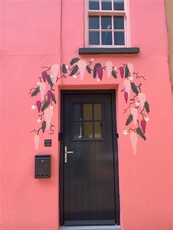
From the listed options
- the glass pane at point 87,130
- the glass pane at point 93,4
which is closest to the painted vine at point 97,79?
the glass pane at point 87,130

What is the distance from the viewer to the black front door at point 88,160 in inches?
191

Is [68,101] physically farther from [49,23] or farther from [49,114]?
[49,23]

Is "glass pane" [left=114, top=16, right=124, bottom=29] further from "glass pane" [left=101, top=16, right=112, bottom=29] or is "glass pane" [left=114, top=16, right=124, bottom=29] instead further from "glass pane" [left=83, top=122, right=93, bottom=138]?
"glass pane" [left=83, top=122, right=93, bottom=138]

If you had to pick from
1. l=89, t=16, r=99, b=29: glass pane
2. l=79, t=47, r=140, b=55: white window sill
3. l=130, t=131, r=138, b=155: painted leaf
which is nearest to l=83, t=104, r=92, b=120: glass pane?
l=130, t=131, r=138, b=155: painted leaf

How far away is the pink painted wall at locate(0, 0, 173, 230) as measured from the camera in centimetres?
459

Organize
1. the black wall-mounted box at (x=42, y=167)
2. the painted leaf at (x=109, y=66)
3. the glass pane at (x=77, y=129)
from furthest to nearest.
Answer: the glass pane at (x=77, y=129) < the painted leaf at (x=109, y=66) < the black wall-mounted box at (x=42, y=167)

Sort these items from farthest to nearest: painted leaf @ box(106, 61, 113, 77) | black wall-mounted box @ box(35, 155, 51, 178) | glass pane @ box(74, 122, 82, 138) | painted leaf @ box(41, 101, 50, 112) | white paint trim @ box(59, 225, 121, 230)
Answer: glass pane @ box(74, 122, 82, 138) → painted leaf @ box(106, 61, 113, 77) → painted leaf @ box(41, 101, 50, 112) → white paint trim @ box(59, 225, 121, 230) → black wall-mounted box @ box(35, 155, 51, 178)

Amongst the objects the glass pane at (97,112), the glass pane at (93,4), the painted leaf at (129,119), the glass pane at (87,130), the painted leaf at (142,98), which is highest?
the glass pane at (93,4)

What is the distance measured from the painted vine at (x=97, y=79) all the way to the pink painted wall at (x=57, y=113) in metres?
0.10

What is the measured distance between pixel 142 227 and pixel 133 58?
3082 mm

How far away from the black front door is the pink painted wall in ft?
0.84

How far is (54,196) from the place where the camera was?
4.61m

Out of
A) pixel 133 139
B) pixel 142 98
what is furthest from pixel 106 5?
pixel 133 139

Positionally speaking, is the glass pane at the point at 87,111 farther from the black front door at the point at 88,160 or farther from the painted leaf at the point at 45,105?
the painted leaf at the point at 45,105
